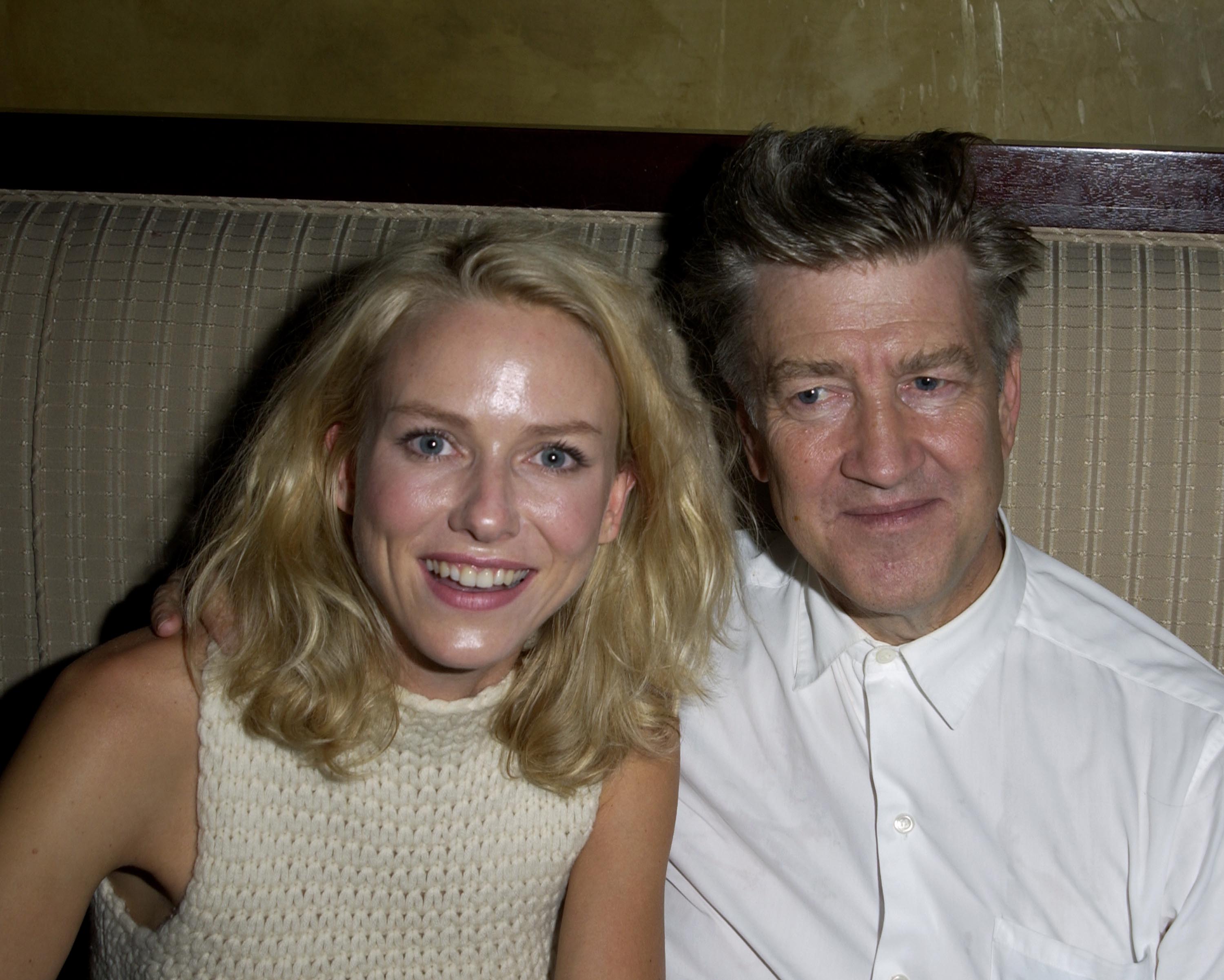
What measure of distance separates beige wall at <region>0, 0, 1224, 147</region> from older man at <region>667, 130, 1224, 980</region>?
0.51m

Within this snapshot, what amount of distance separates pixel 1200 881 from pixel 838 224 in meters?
0.94

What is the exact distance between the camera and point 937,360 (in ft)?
4.55

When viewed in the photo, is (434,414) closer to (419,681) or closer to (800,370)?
(419,681)

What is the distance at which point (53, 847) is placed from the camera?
3.92ft

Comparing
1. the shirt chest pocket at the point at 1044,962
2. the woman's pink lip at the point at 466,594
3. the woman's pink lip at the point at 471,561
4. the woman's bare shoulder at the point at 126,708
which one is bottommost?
the shirt chest pocket at the point at 1044,962

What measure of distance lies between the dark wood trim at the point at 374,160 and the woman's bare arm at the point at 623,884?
0.96 m

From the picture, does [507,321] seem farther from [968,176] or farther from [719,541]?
[968,176]

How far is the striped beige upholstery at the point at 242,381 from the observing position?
1602mm

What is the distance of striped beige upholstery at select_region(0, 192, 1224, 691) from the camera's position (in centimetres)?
160

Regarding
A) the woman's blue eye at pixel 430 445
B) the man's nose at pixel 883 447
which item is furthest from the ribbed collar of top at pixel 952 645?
the woman's blue eye at pixel 430 445

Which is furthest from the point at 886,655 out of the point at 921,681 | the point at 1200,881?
the point at 1200,881

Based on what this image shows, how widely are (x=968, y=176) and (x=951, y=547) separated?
509 mm

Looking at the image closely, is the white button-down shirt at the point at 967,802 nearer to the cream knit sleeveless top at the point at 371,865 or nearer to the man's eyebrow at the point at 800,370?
the cream knit sleeveless top at the point at 371,865

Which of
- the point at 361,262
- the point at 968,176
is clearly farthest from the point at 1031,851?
the point at 361,262
